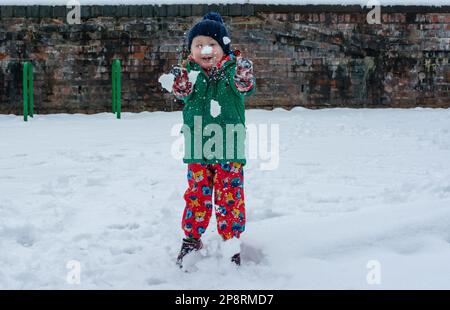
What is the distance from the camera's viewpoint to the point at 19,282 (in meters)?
2.24

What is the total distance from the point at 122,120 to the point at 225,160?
5.82m

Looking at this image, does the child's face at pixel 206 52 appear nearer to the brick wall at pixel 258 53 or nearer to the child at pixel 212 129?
the child at pixel 212 129

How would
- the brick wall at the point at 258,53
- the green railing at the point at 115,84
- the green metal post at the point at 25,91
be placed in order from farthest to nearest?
the brick wall at the point at 258,53 → the green railing at the point at 115,84 → the green metal post at the point at 25,91

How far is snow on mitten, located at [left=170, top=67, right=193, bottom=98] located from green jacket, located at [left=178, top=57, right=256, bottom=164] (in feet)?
0.13

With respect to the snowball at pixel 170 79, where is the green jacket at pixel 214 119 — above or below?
below

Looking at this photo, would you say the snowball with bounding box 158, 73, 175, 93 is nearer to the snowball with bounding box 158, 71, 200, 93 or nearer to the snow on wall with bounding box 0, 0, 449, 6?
the snowball with bounding box 158, 71, 200, 93

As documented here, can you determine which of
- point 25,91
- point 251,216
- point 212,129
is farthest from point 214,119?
point 25,91

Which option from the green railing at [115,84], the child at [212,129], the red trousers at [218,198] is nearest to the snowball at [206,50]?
the child at [212,129]

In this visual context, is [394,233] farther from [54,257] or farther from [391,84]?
[391,84]

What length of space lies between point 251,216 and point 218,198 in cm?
75

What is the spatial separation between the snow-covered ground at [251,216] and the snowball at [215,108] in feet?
1.84

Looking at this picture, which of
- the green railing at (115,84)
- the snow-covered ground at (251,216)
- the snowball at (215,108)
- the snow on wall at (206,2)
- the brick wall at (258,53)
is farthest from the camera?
the snow on wall at (206,2)

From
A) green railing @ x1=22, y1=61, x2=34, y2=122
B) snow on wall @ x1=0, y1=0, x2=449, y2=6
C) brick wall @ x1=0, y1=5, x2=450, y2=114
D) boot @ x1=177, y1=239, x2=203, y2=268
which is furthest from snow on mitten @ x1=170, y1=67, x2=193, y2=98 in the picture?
snow on wall @ x1=0, y1=0, x2=449, y2=6

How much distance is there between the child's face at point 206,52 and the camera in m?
2.43
